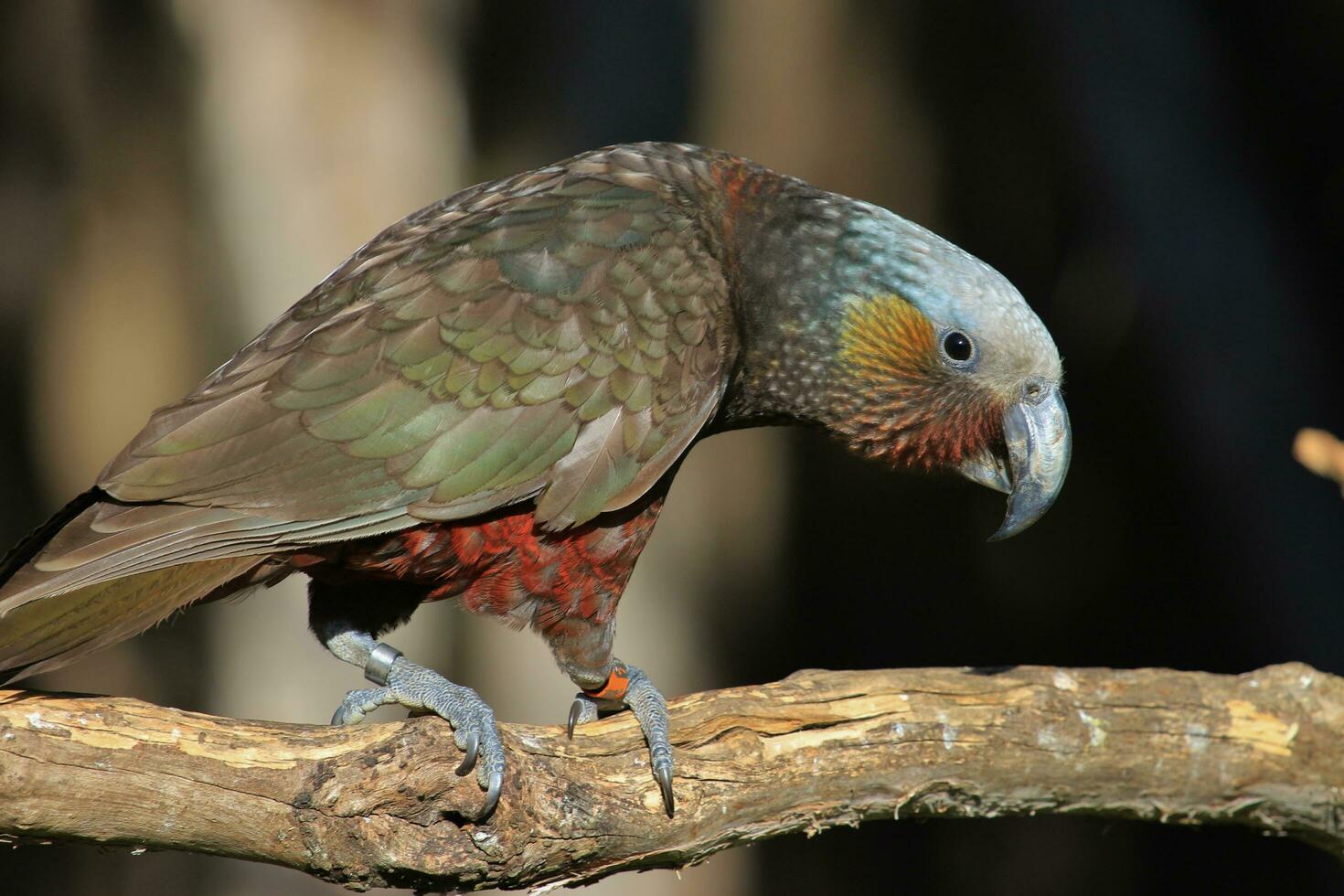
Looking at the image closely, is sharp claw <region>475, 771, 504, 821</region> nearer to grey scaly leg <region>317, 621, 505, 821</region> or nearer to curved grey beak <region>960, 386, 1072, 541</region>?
grey scaly leg <region>317, 621, 505, 821</region>

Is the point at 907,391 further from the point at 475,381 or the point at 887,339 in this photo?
the point at 475,381

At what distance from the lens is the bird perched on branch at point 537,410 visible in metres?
2.67

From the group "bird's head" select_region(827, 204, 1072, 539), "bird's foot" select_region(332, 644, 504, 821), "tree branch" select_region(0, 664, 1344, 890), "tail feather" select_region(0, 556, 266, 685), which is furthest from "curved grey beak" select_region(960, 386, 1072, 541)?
"tail feather" select_region(0, 556, 266, 685)

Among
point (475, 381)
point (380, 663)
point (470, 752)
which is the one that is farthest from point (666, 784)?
point (475, 381)

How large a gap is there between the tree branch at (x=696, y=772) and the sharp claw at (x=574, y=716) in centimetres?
5

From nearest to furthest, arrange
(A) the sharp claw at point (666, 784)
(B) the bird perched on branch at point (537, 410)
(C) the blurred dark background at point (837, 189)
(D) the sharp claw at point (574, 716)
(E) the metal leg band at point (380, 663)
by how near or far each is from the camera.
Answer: (B) the bird perched on branch at point (537, 410) → (A) the sharp claw at point (666, 784) → (D) the sharp claw at point (574, 716) → (E) the metal leg band at point (380, 663) → (C) the blurred dark background at point (837, 189)

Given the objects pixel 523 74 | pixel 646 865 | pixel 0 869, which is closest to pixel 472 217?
pixel 646 865

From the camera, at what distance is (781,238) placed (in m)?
3.31

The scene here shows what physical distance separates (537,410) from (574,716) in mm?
760

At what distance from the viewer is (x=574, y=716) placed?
303cm

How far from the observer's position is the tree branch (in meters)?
2.45

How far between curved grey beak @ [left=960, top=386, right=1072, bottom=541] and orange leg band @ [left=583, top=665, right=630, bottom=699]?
40.9 inches

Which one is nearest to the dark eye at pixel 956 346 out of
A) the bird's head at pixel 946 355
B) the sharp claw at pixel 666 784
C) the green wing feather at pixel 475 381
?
the bird's head at pixel 946 355

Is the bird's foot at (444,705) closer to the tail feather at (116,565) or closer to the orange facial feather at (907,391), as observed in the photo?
the tail feather at (116,565)
